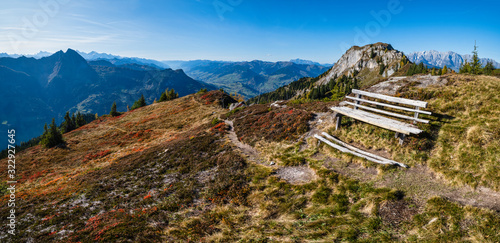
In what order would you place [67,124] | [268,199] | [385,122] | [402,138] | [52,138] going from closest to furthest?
[268,199] → [402,138] → [385,122] → [52,138] → [67,124]

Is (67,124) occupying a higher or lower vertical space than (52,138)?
lower

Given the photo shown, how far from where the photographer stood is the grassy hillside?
8430 mm

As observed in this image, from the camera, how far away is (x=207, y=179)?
57.3ft

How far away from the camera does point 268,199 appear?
41.0ft

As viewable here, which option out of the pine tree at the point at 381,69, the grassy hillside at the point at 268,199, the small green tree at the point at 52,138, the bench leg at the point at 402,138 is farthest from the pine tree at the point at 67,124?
the pine tree at the point at 381,69

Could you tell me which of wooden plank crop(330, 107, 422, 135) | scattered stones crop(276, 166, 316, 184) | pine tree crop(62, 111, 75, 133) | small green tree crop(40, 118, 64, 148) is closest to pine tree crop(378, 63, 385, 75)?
wooden plank crop(330, 107, 422, 135)

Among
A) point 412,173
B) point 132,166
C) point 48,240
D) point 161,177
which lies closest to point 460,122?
point 412,173

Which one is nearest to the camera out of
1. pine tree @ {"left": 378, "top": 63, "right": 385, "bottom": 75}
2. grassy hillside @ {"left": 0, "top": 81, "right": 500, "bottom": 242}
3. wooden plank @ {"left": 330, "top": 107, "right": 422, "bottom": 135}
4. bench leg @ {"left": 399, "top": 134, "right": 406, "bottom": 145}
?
grassy hillside @ {"left": 0, "top": 81, "right": 500, "bottom": 242}

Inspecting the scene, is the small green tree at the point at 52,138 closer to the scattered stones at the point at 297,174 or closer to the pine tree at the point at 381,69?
the scattered stones at the point at 297,174

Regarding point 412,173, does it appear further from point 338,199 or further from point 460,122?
point 460,122

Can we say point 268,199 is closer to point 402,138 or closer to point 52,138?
point 402,138

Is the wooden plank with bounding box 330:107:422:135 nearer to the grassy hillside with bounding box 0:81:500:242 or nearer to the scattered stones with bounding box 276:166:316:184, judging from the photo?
the grassy hillside with bounding box 0:81:500:242

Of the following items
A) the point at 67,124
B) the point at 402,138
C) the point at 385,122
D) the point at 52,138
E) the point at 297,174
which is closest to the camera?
the point at 402,138

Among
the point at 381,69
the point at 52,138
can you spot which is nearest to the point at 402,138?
the point at 52,138
